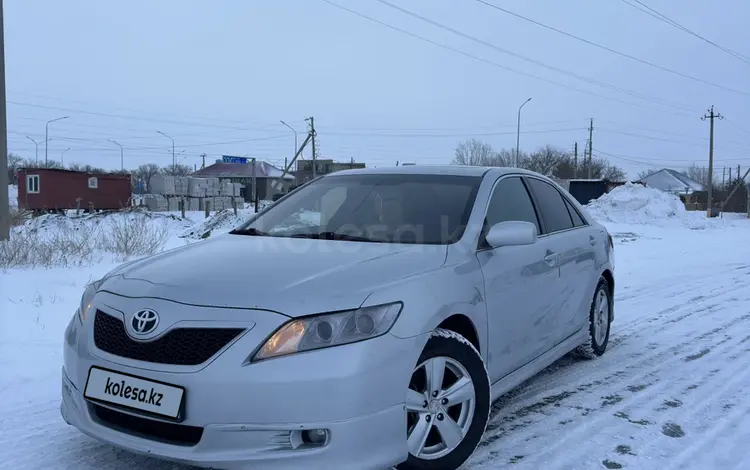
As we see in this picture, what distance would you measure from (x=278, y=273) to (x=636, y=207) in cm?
2856

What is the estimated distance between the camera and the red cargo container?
37.7 metres

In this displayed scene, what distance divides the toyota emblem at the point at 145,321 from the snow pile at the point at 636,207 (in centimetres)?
2657

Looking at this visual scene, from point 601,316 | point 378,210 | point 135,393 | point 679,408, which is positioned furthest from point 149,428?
point 601,316

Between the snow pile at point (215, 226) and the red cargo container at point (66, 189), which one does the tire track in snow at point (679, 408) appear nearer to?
the snow pile at point (215, 226)

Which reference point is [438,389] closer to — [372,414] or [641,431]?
[372,414]

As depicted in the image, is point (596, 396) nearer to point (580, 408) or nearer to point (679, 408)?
point (580, 408)

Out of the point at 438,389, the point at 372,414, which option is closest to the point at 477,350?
the point at 438,389

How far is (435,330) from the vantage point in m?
2.88

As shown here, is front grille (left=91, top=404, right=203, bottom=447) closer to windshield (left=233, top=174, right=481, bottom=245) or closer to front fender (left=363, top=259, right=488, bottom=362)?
front fender (left=363, top=259, right=488, bottom=362)

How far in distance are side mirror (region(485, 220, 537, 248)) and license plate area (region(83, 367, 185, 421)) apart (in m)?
1.88

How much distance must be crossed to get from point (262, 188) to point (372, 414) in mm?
77478

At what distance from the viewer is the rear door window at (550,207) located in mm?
4590

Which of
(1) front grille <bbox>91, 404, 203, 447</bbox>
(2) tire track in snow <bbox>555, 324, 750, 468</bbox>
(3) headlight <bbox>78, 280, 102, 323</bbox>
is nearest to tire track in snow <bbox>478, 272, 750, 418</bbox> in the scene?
(2) tire track in snow <bbox>555, 324, 750, 468</bbox>

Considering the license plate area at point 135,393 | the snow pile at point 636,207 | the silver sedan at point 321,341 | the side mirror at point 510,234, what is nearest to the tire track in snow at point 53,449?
the silver sedan at point 321,341
